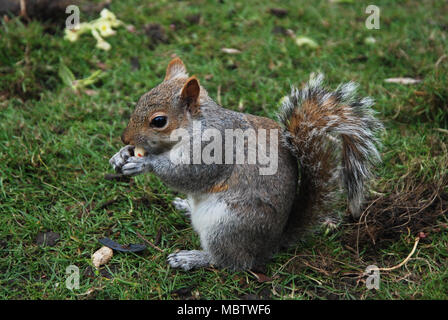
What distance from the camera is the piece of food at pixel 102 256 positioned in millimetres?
1856

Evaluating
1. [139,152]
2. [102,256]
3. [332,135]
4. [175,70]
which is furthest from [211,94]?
[102,256]

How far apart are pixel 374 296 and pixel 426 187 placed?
66cm

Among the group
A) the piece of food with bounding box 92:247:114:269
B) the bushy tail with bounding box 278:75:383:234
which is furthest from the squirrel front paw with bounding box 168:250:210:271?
the bushy tail with bounding box 278:75:383:234

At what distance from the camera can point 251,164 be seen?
1752mm

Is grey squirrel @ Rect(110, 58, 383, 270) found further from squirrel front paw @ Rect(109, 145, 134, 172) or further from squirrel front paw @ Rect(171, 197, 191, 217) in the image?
squirrel front paw @ Rect(171, 197, 191, 217)

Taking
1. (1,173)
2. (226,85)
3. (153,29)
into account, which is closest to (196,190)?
(1,173)

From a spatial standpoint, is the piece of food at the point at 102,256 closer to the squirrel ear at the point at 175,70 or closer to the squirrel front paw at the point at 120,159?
the squirrel front paw at the point at 120,159

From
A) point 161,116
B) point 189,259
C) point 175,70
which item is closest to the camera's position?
point 161,116

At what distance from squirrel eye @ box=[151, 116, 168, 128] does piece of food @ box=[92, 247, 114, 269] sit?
56 centimetres

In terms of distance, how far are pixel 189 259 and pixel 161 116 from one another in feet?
1.88

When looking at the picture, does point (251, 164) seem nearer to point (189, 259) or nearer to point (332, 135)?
point (332, 135)

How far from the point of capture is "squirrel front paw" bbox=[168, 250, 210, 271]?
185cm

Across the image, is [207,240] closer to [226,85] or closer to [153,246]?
[153,246]

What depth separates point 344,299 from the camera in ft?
5.72
